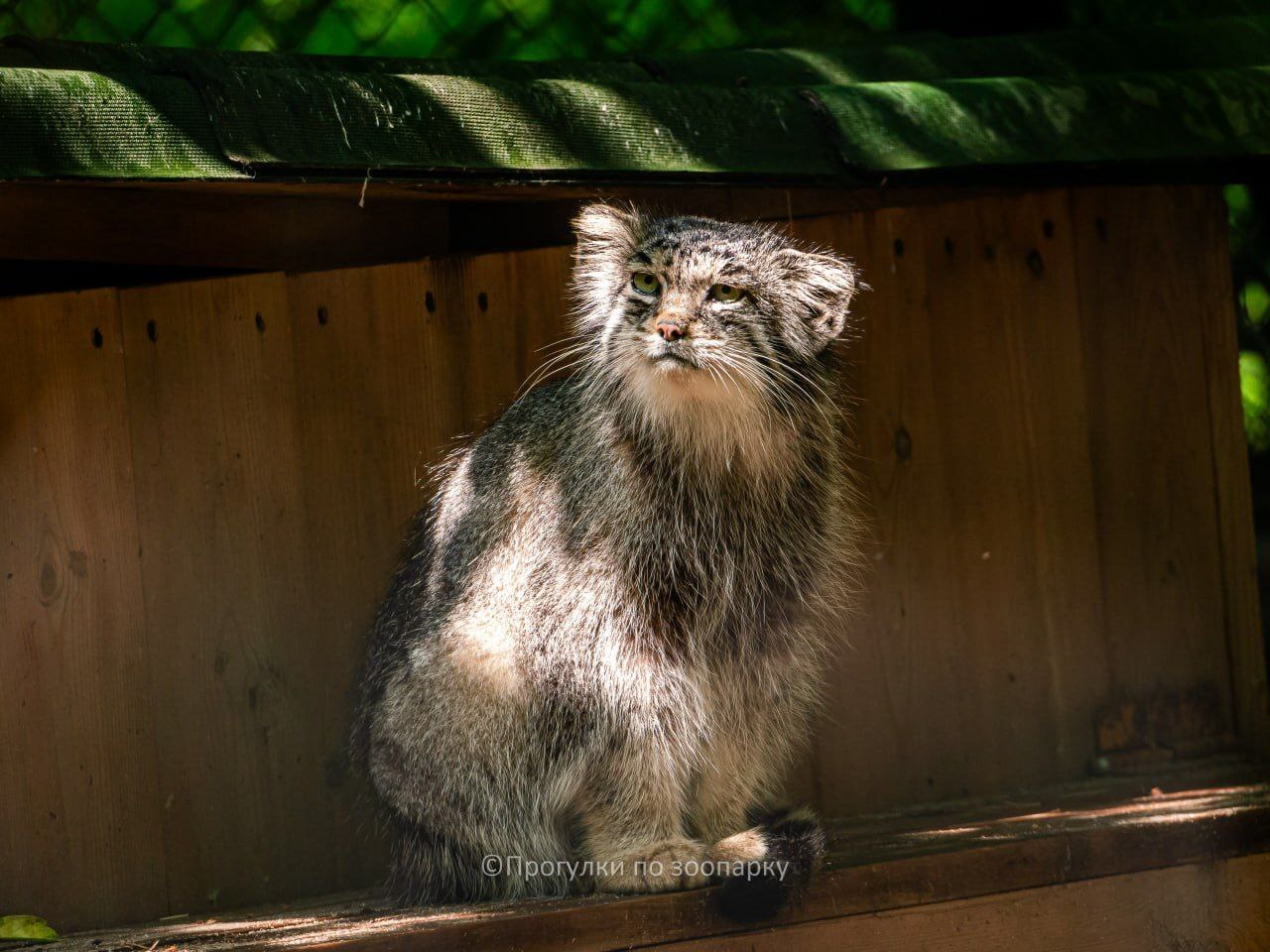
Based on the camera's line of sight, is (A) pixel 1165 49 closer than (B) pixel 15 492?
No

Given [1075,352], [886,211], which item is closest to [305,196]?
[886,211]

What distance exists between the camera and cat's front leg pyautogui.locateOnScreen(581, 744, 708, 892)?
10.9 feet

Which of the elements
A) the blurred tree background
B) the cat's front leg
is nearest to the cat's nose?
the cat's front leg

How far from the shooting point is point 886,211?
432 centimetres

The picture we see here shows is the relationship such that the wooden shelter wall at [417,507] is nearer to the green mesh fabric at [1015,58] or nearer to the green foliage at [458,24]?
the green mesh fabric at [1015,58]

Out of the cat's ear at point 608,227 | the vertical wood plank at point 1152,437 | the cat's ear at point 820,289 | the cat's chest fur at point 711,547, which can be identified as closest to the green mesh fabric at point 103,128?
the cat's ear at point 608,227

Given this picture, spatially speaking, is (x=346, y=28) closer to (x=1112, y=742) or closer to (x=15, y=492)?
(x=15, y=492)

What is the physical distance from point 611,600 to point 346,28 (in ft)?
7.69

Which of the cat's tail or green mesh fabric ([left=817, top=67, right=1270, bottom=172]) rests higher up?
green mesh fabric ([left=817, top=67, right=1270, bottom=172])

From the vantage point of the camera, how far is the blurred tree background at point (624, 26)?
4.60 metres

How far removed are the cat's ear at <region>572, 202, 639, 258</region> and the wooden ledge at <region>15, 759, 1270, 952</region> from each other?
1.42 m

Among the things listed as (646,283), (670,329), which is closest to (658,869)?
(670,329)

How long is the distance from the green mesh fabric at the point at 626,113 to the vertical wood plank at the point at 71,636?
73cm

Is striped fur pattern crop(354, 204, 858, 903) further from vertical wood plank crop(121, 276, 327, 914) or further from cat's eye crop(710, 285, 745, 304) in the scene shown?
vertical wood plank crop(121, 276, 327, 914)
